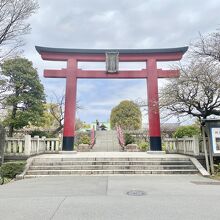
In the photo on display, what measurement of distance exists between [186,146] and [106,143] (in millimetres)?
10835

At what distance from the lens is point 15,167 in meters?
9.34

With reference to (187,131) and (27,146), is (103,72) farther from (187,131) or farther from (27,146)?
(187,131)

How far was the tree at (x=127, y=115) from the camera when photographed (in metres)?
33.8

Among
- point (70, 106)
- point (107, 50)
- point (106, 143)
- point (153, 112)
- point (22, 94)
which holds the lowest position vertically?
point (106, 143)

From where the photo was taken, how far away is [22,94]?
59.0ft

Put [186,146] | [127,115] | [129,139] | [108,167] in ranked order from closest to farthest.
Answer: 1. [108,167]
2. [186,146]
3. [129,139]
4. [127,115]

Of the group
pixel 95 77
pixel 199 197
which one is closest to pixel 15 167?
pixel 199 197

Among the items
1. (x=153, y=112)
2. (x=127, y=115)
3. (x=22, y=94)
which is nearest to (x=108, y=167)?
(x=153, y=112)

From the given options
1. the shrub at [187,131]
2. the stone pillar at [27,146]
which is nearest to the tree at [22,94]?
the stone pillar at [27,146]

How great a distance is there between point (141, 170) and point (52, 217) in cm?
615

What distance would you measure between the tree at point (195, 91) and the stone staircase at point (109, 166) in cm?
254

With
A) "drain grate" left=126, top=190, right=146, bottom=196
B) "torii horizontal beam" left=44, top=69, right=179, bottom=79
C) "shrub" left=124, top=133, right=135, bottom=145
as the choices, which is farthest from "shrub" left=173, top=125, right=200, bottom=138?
"drain grate" left=126, top=190, right=146, bottom=196

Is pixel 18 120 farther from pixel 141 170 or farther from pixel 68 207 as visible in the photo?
pixel 68 207

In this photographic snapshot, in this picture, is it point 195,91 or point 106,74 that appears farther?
point 106,74
